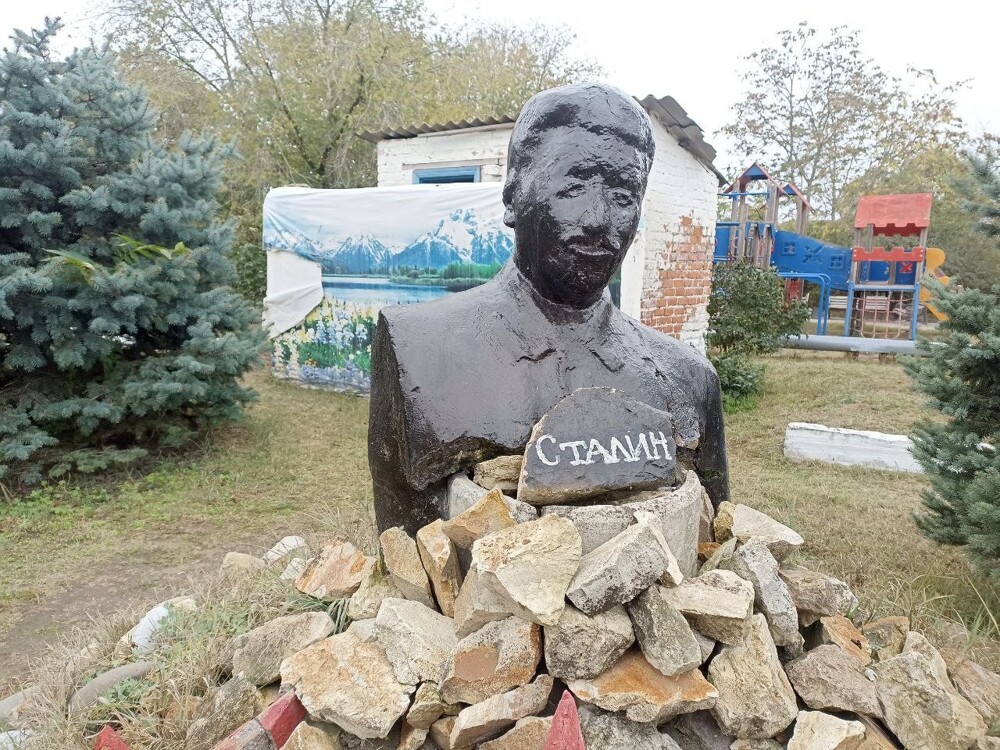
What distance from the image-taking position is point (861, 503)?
4.78 m

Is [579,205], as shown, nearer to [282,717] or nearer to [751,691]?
[751,691]

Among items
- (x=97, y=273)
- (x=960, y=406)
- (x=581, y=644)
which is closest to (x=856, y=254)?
(x=960, y=406)

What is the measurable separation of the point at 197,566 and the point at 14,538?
1.25 metres

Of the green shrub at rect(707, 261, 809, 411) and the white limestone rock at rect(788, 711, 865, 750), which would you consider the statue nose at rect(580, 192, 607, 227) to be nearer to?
the white limestone rock at rect(788, 711, 865, 750)

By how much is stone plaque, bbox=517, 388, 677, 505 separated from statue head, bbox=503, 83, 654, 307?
0.31 metres

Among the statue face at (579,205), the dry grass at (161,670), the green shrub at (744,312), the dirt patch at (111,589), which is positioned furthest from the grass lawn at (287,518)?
the green shrub at (744,312)

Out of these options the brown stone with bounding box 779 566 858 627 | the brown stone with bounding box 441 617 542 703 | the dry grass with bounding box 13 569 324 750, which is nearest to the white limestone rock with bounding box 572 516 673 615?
the brown stone with bounding box 441 617 542 703

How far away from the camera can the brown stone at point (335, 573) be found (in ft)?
6.77

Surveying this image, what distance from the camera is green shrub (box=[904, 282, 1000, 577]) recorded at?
3.33m

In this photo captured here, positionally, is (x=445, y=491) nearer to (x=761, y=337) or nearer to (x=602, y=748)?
(x=602, y=748)

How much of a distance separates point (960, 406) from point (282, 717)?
3243mm

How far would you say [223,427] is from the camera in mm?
6406

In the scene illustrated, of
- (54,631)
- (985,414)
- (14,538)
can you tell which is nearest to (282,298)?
(14,538)

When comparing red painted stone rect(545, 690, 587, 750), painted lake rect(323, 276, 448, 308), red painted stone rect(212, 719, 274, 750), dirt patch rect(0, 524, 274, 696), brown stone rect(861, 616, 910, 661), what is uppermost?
painted lake rect(323, 276, 448, 308)
